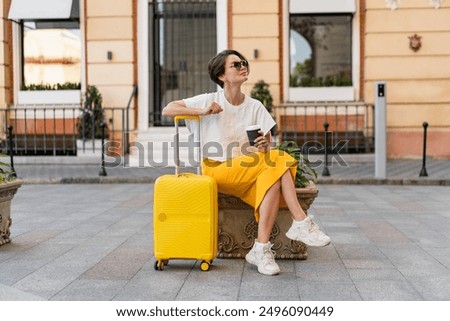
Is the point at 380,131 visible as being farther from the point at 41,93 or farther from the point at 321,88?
the point at 41,93

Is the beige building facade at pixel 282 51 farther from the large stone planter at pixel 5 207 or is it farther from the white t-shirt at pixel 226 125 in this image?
the white t-shirt at pixel 226 125

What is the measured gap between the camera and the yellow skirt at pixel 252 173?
5.13 metres

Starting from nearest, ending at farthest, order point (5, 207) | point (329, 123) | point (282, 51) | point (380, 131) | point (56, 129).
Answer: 1. point (5, 207)
2. point (380, 131)
3. point (329, 123)
4. point (282, 51)
5. point (56, 129)

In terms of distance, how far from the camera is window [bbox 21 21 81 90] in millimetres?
17078

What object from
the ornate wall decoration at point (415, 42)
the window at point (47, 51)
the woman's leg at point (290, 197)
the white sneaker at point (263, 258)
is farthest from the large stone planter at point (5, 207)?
the ornate wall decoration at point (415, 42)

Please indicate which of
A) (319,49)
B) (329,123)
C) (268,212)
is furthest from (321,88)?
(268,212)

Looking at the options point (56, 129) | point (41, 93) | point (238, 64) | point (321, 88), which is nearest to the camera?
point (238, 64)

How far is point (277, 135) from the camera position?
52.6 feet

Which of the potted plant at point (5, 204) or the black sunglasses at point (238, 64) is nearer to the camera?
the black sunglasses at point (238, 64)

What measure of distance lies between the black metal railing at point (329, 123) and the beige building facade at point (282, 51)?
30cm

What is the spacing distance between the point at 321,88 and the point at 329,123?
3.05ft

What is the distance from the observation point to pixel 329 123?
16078 millimetres

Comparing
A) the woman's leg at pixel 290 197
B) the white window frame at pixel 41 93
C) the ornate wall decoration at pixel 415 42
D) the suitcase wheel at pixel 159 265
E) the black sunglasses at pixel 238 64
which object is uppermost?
the ornate wall decoration at pixel 415 42
